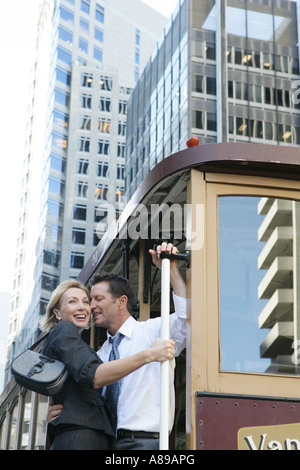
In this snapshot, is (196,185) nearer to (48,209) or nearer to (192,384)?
(192,384)

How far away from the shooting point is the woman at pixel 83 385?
11.8 feet


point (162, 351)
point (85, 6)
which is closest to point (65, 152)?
point (85, 6)

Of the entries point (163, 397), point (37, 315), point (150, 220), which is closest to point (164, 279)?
point (163, 397)

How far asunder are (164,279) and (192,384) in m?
0.61

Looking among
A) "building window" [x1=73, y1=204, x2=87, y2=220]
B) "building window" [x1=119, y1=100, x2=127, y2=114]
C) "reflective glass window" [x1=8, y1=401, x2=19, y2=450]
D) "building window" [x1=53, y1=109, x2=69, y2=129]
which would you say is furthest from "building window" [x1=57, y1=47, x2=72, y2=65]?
"reflective glass window" [x1=8, y1=401, x2=19, y2=450]

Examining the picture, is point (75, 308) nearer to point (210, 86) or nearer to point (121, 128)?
point (210, 86)

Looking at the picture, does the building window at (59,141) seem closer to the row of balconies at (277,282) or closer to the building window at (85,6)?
the building window at (85,6)

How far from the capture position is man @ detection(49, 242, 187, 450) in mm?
3844

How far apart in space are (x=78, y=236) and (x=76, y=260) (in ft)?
8.48

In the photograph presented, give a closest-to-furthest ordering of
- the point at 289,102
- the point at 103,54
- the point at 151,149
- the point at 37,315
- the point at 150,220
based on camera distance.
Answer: the point at 150,220 → the point at 289,102 → the point at 151,149 → the point at 37,315 → the point at 103,54

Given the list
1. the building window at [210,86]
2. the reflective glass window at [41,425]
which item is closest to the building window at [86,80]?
the building window at [210,86]

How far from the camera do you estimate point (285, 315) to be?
4.02 meters

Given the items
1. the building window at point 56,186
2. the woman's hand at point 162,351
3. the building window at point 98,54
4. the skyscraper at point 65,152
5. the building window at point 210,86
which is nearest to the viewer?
the woman's hand at point 162,351

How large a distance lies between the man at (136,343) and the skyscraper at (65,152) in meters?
56.9
